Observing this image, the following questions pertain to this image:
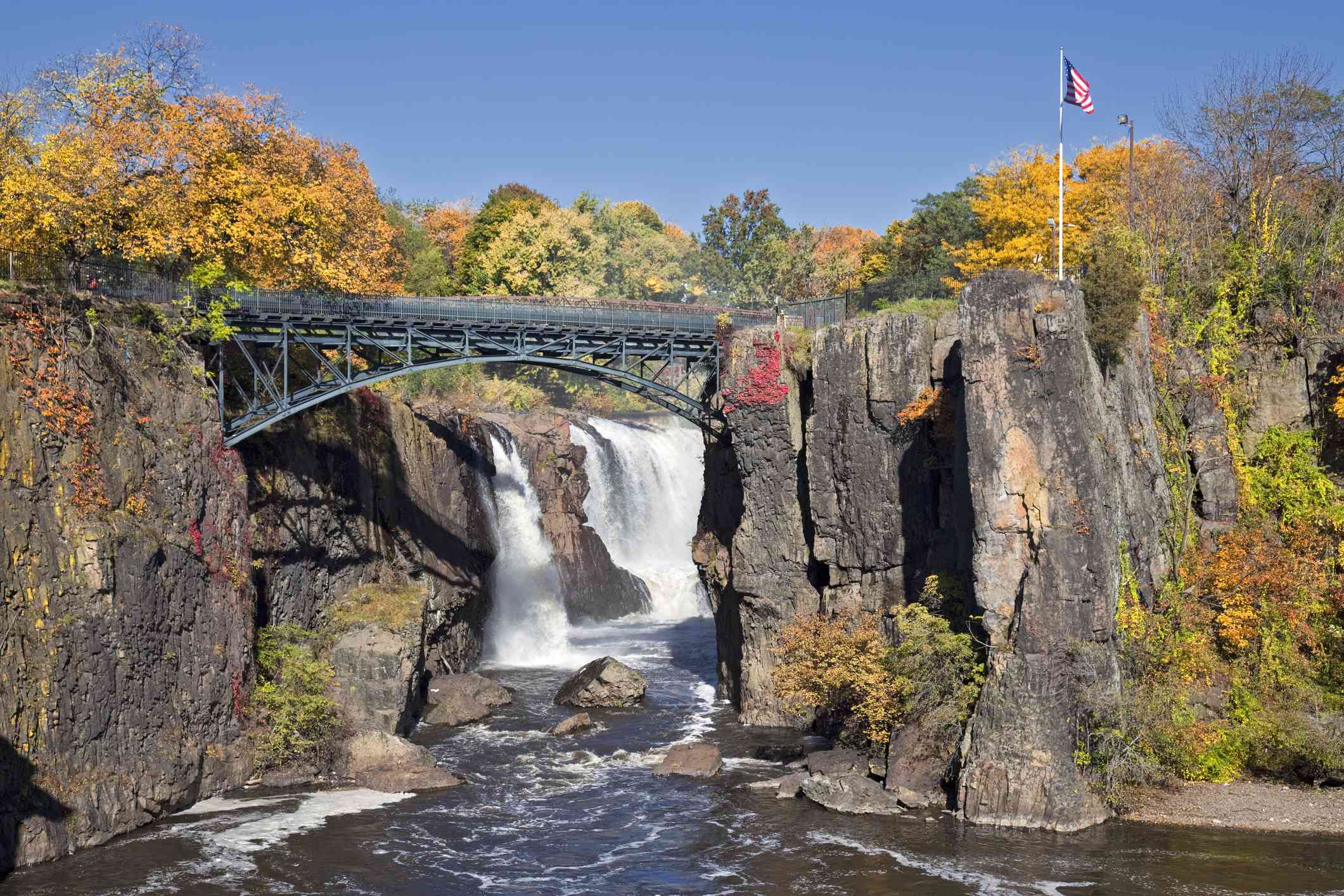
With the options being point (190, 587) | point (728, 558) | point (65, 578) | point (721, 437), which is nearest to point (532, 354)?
point (721, 437)

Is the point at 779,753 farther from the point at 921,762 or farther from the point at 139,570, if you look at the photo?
the point at 139,570

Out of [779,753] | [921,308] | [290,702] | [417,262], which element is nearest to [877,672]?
[779,753]

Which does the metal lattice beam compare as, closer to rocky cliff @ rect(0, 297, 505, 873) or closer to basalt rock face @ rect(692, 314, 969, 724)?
rocky cliff @ rect(0, 297, 505, 873)

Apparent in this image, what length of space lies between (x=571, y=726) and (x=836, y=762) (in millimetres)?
10227

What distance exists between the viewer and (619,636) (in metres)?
57.2

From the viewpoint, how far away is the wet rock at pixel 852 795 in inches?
1280

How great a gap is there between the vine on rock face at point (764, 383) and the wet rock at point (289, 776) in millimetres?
18220

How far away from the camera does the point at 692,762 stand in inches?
1436

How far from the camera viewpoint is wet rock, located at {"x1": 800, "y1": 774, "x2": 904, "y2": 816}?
32500mm

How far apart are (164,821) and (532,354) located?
2031cm

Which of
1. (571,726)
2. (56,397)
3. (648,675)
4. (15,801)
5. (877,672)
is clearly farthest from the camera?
(648,675)

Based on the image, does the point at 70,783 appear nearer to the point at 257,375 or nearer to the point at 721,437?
the point at 257,375

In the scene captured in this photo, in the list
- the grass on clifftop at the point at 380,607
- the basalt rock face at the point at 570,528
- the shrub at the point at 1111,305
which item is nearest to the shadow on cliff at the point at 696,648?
the basalt rock face at the point at 570,528

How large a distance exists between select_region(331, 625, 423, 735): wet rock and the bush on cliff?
40.6 feet
